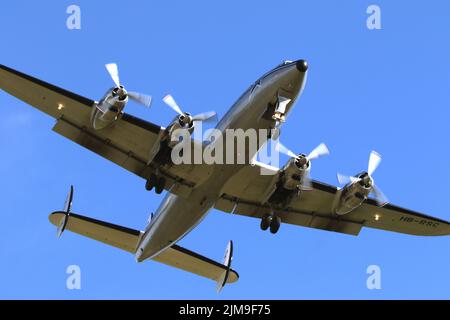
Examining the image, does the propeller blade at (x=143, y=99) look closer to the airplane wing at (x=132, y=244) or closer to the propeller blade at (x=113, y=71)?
the propeller blade at (x=113, y=71)

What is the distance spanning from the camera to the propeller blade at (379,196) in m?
31.4

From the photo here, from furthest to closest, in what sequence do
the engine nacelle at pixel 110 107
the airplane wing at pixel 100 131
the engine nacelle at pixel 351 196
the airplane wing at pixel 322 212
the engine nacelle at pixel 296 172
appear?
the airplane wing at pixel 322 212, the engine nacelle at pixel 351 196, the engine nacelle at pixel 296 172, the airplane wing at pixel 100 131, the engine nacelle at pixel 110 107

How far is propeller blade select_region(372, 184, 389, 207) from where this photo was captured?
103 ft

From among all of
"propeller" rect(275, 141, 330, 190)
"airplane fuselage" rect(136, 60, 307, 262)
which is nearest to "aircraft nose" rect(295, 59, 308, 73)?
"airplane fuselage" rect(136, 60, 307, 262)

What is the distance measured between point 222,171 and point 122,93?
17.3 ft

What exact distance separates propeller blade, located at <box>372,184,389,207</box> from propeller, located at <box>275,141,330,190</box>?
2.64 metres

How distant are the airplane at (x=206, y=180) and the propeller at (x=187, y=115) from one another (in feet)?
0.14

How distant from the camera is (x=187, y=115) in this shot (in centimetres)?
2939

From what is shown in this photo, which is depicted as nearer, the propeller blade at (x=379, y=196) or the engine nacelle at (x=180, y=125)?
the engine nacelle at (x=180, y=125)

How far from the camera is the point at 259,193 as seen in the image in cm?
3306

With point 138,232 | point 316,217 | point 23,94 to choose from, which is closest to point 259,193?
point 316,217

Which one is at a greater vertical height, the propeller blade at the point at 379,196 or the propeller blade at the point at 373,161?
the propeller blade at the point at 373,161

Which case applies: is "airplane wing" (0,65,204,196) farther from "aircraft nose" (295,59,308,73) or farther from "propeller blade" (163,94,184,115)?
"aircraft nose" (295,59,308,73)

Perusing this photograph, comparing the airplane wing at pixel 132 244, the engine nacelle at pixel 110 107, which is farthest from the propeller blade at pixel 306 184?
the engine nacelle at pixel 110 107
